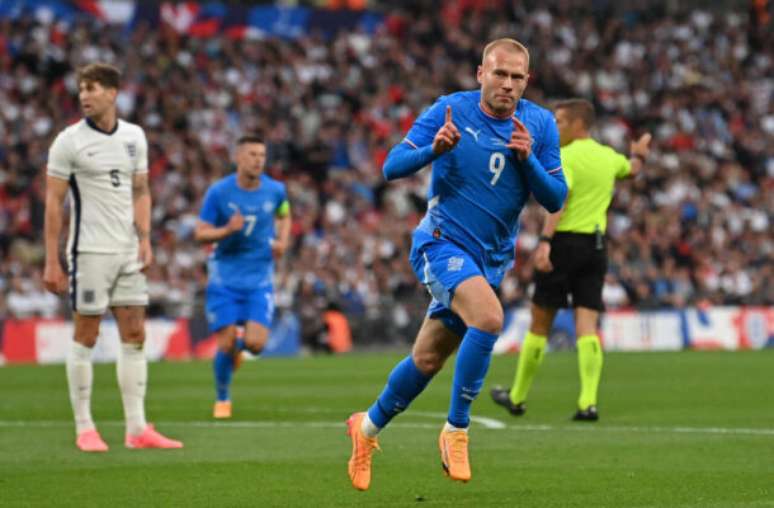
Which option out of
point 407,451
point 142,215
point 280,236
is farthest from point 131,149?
point 280,236

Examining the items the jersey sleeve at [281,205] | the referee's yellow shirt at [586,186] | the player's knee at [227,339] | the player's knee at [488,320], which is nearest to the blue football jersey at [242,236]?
the jersey sleeve at [281,205]

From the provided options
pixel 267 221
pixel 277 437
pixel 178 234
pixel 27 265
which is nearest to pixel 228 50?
pixel 178 234

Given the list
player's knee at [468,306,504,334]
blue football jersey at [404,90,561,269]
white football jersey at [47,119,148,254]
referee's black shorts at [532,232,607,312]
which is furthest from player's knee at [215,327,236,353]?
player's knee at [468,306,504,334]

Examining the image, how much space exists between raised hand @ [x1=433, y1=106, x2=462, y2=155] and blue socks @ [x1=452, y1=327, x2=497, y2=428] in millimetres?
959

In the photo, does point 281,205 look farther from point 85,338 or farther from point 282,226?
point 85,338

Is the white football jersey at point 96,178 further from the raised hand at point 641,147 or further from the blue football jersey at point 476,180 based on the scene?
the raised hand at point 641,147

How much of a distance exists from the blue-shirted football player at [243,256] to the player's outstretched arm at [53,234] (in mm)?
3772

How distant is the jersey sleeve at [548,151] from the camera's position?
823cm

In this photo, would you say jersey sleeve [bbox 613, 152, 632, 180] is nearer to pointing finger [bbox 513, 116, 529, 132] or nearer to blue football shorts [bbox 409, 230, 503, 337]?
blue football shorts [bbox 409, 230, 503, 337]

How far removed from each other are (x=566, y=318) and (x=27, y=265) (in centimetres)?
992

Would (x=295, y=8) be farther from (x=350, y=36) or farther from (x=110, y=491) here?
(x=110, y=491)

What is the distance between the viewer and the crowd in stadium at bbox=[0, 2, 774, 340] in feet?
92.7

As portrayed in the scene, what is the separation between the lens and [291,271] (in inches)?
1115

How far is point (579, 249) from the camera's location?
12539mm
